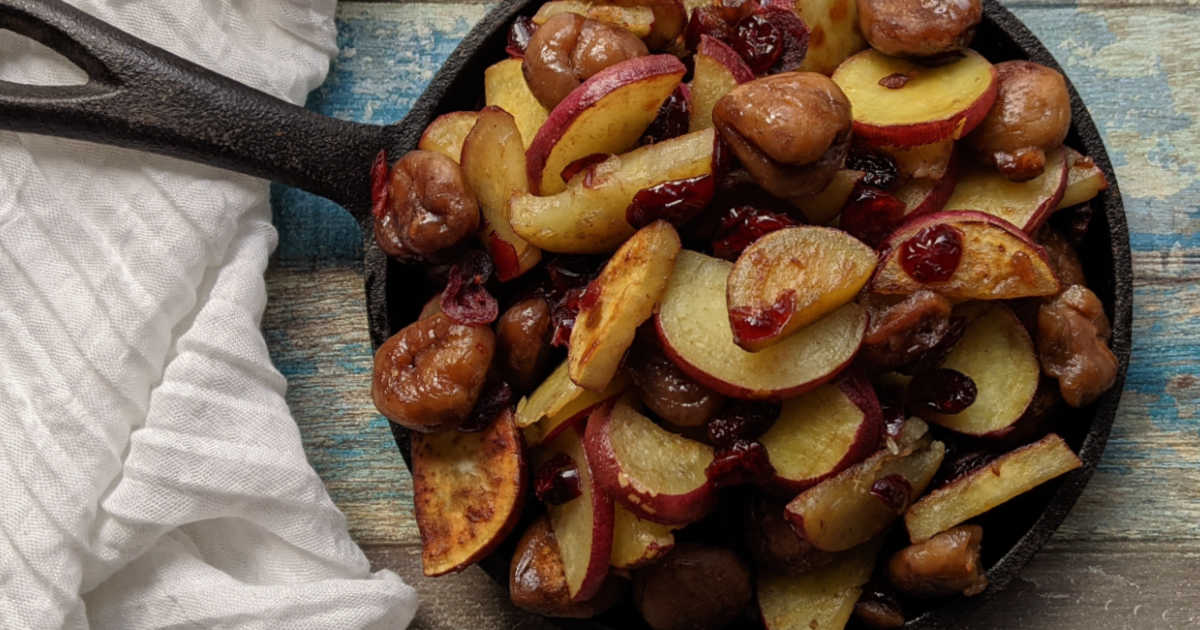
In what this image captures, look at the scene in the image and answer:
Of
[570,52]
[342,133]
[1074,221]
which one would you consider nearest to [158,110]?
[342,133]

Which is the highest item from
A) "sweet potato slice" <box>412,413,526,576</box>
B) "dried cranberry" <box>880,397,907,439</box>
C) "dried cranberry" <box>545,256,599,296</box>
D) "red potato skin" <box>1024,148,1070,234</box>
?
"red potato skin" <box>1024,148,1070,234</box>

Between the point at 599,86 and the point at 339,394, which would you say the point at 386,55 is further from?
the point at 599,86

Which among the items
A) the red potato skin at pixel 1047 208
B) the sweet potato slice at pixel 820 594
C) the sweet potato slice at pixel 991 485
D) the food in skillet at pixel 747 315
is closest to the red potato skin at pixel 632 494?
the food in skillet at pixel 747 315

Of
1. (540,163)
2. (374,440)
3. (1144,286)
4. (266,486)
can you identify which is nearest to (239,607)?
(266,486)

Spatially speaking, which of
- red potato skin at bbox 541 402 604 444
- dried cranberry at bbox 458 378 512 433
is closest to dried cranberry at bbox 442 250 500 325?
dried cranberry at bbox 458 378 512 433

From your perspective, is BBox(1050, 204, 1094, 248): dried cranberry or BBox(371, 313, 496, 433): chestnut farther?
BBox(1050, 204, 1094, 248): dried cranberry

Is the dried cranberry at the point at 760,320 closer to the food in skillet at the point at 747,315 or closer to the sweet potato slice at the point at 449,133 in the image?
the food in skillet at the point at 747,315

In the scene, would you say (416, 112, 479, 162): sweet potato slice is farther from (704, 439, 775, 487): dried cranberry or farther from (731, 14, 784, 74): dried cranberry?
(704, 439, 775, 487): dried cranberry
